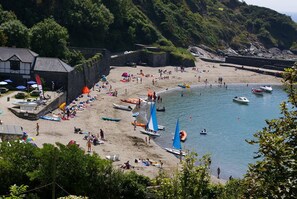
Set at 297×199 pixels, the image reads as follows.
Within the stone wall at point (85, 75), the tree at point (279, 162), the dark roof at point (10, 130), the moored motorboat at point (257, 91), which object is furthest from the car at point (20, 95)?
the moored motorboat at point (257, 91)

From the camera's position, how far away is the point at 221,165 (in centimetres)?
4547

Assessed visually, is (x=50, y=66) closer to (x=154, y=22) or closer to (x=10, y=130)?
(x=10, y=130)

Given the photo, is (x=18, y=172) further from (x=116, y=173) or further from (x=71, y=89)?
(x=71, y=89)

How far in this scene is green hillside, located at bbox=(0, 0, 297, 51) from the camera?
264 feet

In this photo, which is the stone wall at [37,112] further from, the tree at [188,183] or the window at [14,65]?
the tree at [188,183]

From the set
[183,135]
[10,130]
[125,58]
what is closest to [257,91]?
[125,58]

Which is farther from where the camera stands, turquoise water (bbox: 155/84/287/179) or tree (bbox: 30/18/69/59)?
tree (bbox: 30/18/69/59)

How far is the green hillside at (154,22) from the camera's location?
8044 cm

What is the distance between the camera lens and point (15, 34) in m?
62.3

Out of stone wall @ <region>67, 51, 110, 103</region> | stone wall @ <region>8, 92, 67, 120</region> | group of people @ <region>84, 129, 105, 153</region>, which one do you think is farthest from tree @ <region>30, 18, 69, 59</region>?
group of people @ <region>84, 129, 105, 153</region>

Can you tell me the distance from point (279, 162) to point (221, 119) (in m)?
53.7

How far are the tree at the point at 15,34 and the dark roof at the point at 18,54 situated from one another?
659cm

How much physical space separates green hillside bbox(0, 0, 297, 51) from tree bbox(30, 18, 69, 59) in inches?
52.0

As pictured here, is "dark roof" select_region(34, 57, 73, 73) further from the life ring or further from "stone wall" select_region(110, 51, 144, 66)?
"stone wall" select_region(110, 51, 144, 66)
